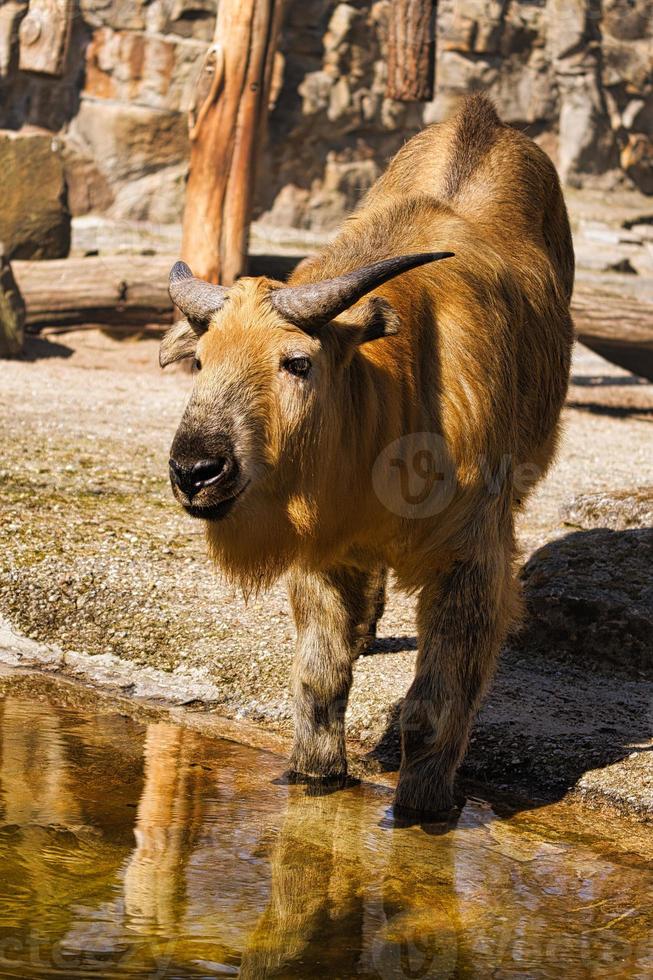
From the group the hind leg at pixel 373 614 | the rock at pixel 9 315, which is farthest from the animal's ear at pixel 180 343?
the rock at pixel 9 315

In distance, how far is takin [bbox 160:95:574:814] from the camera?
3102 mm

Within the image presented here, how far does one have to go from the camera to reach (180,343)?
343 centimetres

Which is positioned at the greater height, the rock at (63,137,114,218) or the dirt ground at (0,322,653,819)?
the rock at (63,137,114,218)

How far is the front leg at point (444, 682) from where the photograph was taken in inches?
141

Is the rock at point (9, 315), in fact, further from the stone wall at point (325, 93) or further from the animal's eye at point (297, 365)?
the animal's eye at point (297, 365)

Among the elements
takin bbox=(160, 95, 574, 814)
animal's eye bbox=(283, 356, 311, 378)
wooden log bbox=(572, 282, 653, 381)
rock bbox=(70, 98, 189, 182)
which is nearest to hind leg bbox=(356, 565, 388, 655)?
takin bbox=(160, 95, 574, 814)

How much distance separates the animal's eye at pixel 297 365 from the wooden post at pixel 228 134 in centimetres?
706

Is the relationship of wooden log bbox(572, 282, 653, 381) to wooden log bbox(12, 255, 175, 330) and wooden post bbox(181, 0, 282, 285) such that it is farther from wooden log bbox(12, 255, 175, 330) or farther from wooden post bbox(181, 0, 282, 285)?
wooden log bbox(12, 255, 175, 330)

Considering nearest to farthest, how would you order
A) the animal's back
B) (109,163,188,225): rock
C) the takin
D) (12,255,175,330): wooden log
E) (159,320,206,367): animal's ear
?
1. the takin
2. (159,320,206,367): animal's ear
3. the animal's back
4. (12,255,175,330): wooden log
5. (109,163,188,225): rock

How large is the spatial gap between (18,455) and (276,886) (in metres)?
4.00

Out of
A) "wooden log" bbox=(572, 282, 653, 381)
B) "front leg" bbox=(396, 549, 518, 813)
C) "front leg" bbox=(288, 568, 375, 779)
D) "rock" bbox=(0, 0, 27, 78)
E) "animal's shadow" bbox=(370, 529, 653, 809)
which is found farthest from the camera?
"rock" bbox=(0, 0, 27, 78)

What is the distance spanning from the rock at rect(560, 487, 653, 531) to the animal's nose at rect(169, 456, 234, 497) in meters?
2.93

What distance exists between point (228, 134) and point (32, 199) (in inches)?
110

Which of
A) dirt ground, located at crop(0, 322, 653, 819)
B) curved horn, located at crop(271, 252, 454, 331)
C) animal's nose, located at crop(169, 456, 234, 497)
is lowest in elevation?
dirt ground, located at crop(0, 322, 653, 819)
